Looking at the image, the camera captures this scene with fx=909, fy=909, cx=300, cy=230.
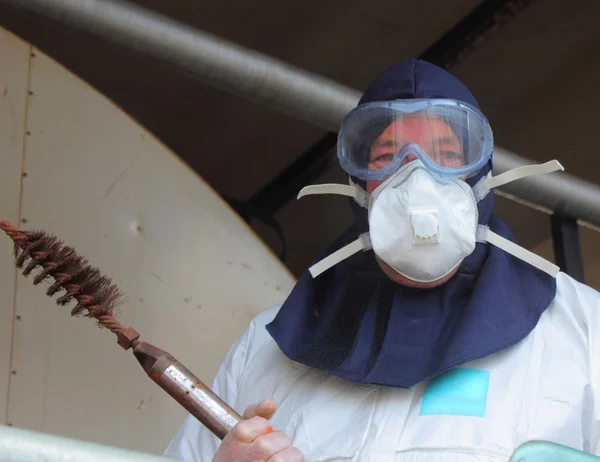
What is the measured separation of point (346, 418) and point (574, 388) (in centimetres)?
35

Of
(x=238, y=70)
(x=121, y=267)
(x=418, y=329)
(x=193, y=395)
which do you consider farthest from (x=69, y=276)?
(x=238, y=70)

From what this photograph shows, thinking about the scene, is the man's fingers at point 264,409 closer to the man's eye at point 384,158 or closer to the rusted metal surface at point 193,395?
the rusted metal surface at point 193,395

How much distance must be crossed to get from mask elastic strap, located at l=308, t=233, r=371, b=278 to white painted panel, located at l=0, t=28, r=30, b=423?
780mm

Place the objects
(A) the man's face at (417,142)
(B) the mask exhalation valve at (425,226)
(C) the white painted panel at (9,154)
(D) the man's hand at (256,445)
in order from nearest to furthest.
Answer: (D) the man's hand at (256,445)
(B) the mask exhalation valve at (425,226)
(A) the man's face at (417,142)
(C) the white painted panel at (9,154)

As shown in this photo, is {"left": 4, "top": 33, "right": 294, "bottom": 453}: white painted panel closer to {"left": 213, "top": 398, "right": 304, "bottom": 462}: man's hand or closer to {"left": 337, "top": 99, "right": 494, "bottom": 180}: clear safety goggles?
{"left": 337, "top": 99, "right": 494, "bottom": 180}: clear safety goggles

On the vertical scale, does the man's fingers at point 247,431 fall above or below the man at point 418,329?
above

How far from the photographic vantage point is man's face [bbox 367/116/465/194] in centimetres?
160

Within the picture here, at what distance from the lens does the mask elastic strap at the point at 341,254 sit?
64.6 inches

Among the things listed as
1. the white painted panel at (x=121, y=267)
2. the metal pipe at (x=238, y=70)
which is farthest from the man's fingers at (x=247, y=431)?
the metal pipe at (x=238, y=70)

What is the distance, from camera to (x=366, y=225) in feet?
5.55

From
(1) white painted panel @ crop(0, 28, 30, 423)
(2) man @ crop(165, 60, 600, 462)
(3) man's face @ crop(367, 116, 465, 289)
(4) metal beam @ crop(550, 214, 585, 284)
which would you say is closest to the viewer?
(2) man @ crop(165, 60, 600, 462)

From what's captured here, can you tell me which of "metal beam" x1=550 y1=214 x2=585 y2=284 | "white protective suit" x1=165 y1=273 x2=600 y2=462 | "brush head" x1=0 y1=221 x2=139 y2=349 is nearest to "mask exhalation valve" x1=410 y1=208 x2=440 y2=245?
"white protective suit" x1=165 y1=273 x2=600 y2=462

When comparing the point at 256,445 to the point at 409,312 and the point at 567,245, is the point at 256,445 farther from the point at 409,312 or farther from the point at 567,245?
the point at 567,245

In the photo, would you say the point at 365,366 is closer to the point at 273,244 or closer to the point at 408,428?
the point at 408,428
